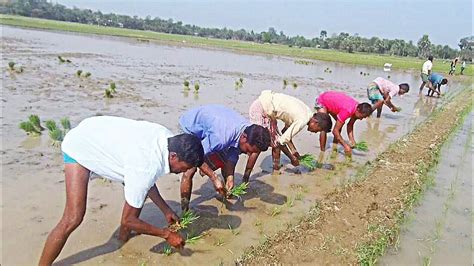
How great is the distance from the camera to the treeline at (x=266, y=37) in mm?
76812

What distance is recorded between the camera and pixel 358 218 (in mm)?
4750

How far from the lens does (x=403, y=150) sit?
786cm

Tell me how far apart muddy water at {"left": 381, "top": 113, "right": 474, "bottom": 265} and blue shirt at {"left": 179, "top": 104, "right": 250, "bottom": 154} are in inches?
74.8

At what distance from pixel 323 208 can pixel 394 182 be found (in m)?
1.71

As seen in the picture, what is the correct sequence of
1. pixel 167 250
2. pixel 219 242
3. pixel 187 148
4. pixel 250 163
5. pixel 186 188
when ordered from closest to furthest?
pixel 187 148
pixel 167 250
pixel 219 242
pixel 186 188
pixel 250 163

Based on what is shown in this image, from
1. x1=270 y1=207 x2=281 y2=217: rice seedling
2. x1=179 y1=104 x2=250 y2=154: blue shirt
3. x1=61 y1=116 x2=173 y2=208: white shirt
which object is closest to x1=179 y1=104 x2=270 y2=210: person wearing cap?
x1=179 y1=104 x2=250 y2=154: blue shirt

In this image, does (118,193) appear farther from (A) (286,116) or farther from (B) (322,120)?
(B) (322,120)

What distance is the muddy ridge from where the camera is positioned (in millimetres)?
3834

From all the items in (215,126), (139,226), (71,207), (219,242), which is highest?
(215,126)

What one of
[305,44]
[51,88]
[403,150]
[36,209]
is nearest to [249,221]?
[36,209]

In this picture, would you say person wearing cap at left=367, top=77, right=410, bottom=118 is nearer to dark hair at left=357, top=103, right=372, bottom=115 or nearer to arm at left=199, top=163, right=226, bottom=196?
dark hair at left=357, top=103, right=372, bottom=115

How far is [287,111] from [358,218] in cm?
169

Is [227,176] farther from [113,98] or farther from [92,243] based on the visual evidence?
[113,98]

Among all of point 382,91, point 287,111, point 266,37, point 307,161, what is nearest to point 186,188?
point 287,111
